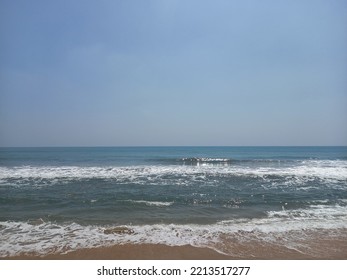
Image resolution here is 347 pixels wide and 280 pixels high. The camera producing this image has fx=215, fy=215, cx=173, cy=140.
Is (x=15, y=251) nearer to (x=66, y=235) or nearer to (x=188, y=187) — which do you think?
(x=66, y=235)

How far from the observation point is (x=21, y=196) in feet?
35.6

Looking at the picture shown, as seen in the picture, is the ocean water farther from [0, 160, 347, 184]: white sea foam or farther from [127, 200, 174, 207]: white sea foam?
[0, 160, 347, 184]: white sea foam

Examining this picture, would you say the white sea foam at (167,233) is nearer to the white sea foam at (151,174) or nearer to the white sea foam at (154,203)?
the white sea foam at (154,203)

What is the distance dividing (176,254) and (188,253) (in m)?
0.29

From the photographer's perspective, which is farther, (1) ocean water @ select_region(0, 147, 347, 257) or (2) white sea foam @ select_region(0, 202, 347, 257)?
(1) ocean water @ select_region(0, 147, 347, 257)

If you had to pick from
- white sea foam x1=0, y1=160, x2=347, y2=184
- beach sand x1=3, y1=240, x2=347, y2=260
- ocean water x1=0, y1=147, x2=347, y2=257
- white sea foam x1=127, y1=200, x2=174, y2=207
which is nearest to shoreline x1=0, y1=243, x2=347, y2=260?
beach sand x1=3, y1=240, x2=347, y2=260

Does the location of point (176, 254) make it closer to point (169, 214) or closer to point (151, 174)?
point (169, 214)

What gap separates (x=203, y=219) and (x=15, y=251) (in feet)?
18.1

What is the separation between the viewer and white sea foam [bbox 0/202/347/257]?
5.59 meters

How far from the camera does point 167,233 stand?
20.8 ft

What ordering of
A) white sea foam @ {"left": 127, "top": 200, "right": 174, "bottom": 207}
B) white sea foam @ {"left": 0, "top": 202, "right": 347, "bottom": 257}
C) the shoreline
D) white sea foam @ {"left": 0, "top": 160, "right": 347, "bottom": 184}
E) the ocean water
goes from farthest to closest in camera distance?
1. white sea foam @ {"left": 0, "top": 160, "right": 347, "bottom": 184}
2. white sea foam @ {"left": 127, "top": 200, "right": 174, "bottom": 207}
3. the ocean water
4. white sea foam @ {"left": 0, "top": 202, "right": 347, "bottom": 257}
5. the shoreline

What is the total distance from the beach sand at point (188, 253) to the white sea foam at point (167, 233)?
26cm

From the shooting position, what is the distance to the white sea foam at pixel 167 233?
220 inches

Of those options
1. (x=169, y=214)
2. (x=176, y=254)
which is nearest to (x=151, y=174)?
(x=169, y=214)
